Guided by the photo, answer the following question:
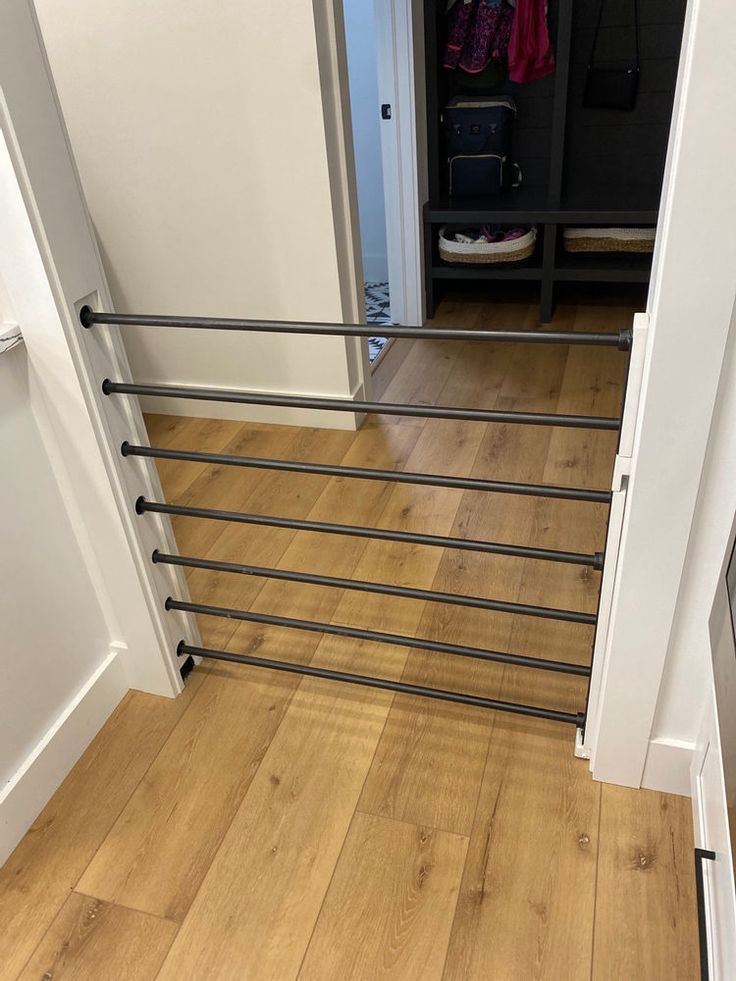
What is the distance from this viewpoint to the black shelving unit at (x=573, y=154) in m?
3.19

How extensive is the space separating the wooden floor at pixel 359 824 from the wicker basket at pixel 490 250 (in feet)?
5.31

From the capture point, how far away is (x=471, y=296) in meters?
3.86

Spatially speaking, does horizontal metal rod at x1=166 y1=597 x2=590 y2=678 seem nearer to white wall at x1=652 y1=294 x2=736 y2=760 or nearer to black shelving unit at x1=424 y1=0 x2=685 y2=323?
white wall at x1=652 y1=294 x2=736 y2=760

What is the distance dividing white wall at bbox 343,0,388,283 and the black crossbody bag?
101 cm

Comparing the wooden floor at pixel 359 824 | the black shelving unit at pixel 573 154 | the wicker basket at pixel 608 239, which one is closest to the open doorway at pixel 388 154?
the black shelving unit at pixel 573 154

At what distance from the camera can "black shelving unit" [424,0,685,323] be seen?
3186 mm

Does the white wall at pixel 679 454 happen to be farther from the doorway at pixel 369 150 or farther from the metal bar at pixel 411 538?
the doorway at pixel 369 150

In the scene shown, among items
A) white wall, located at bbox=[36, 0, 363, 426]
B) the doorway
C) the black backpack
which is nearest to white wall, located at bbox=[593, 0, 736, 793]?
white wall, located at bbox=[36, 0, 363, 426]

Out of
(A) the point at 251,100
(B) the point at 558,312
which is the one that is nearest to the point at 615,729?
(A) the point at 251,100

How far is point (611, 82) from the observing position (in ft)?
10.7

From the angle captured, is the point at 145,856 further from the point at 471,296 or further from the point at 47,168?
the point at 471,296

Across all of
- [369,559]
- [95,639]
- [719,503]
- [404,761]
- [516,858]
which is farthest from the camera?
[369,559]

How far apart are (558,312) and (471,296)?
1.62 ft

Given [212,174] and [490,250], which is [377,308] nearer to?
[490,250]
